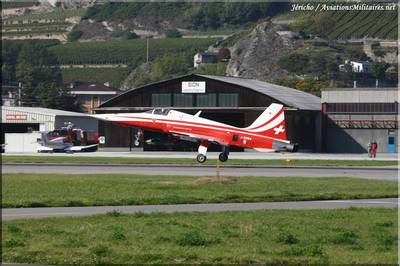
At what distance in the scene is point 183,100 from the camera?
316ft

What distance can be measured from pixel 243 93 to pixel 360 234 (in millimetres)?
71303

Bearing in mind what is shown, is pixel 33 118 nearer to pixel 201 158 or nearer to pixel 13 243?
pixel 201 158

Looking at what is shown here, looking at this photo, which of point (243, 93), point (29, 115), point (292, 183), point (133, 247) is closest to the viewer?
point (133, 247)

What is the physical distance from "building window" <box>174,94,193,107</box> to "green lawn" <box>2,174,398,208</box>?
49.4m

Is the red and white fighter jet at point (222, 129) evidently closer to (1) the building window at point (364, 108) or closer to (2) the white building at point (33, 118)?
(1) the building window at point (364, 108)

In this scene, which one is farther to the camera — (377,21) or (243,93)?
(377,21)

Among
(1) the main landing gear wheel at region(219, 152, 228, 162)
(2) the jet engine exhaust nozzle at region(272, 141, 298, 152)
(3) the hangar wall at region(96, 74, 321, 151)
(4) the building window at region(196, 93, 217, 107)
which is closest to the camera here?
(2) the jet engine exhaust nozzle at region(272, 141, 298, 152)

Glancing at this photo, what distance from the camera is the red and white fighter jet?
6241 cm

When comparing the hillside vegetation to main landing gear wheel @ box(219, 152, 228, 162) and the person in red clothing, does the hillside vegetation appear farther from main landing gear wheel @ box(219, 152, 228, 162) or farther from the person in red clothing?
main landing gear wheel @ box(219, 152, 228, 162)

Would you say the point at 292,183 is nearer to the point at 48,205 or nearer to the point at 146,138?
the point at 48,205

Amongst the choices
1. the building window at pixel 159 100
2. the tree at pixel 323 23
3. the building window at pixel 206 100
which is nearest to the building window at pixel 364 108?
the building window at pixel 206 100

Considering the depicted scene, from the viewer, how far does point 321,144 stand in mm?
98000

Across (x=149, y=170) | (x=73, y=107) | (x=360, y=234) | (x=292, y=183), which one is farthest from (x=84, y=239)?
(x=73, y=107)

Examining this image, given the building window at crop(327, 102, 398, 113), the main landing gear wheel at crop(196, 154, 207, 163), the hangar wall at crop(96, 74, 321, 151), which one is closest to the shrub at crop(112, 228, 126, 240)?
the main landing gear wheel at crop(196, 154, 207, 163)
